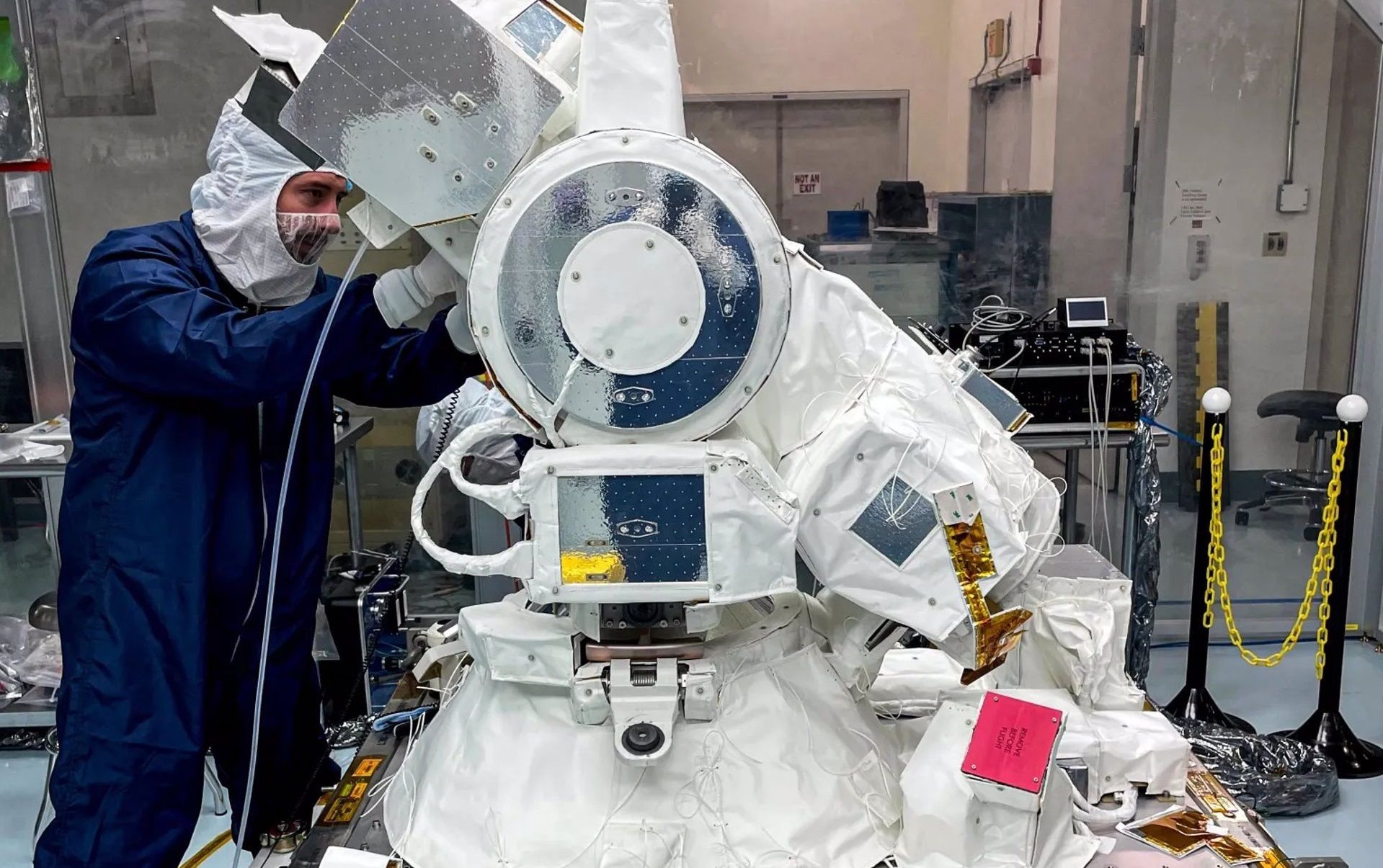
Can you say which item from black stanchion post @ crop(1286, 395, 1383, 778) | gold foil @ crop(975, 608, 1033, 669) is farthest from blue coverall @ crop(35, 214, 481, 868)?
black stanchion post @ crop(1286, 395, 1383, 778)

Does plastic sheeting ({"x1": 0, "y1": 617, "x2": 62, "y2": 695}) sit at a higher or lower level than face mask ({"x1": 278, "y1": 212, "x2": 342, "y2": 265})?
lower

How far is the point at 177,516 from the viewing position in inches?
86.3

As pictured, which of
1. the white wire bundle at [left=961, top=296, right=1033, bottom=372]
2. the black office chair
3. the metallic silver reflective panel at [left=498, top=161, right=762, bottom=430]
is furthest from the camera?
the black office chair

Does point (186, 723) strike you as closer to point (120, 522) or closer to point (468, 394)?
point (120, 522)

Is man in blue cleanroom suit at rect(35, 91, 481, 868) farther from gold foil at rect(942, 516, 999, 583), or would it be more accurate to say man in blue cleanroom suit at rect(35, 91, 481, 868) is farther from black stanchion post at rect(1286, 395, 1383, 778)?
black stanchion post at rect(1286, 395, 1383, 778)

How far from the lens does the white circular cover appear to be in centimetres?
155

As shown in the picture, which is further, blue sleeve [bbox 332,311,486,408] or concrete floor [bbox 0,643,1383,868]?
concrete floor [bbox 0,643,1383,868]

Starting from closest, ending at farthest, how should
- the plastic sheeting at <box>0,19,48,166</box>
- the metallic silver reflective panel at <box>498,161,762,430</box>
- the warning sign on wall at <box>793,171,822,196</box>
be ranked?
the metallic silver reflective panel at <box>498,161,762,430</box> → the plastic sheeting at <box>0,19,48,166</box> → the warning sign on wall at <box>793,171,822,196</box>

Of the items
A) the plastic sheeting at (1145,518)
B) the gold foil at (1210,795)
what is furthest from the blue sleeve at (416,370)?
the plastic sheeting at (1145,518)

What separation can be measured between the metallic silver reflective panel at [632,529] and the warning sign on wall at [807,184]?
319 cm

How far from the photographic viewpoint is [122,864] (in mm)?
2080

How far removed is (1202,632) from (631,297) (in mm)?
2822

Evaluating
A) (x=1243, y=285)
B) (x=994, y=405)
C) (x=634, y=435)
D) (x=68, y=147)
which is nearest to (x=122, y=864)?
(x=634, y=435)

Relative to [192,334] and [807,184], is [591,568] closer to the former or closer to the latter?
[192,334]
